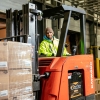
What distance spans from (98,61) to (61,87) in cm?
798

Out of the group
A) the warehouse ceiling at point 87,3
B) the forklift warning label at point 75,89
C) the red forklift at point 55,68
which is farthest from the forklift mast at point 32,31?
the warehouse ceiling at point 87,3

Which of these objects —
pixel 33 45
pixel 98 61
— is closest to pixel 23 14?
pixel 33 45

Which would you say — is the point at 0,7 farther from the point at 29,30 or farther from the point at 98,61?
the point at 98,61

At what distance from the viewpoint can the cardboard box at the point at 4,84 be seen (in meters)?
2.45

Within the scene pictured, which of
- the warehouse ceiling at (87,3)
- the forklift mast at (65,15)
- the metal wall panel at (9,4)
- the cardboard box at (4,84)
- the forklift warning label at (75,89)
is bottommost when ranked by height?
the forklift warning label at (75,89)

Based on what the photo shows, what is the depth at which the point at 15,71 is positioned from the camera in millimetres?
2607

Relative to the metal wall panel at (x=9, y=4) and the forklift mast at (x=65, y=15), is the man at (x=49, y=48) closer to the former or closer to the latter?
the forklift mast at (x=65, y=15)

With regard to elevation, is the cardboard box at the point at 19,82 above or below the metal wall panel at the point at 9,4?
below

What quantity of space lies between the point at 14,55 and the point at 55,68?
70 centimetres

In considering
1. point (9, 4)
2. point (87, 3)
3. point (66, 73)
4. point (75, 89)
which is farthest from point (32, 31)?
point (87, 3)

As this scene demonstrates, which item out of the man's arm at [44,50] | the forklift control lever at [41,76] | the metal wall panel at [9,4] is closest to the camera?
the forklift control lever at [41,76]

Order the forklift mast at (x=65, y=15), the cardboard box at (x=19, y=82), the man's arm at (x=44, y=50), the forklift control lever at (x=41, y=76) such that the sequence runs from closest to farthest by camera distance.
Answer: the cardboard box at (x=19, y=82), the forklift control lever at (x=41, y=76), the forklift mast at (x=65, y=15), the man's arm at (x=44, y=50)

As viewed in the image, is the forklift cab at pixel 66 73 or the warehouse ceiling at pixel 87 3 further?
the warehouse ceiling at pixel 87 3

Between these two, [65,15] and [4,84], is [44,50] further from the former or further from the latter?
[4,84]
